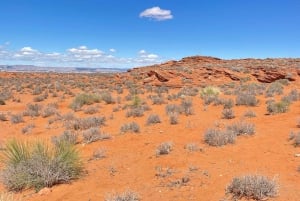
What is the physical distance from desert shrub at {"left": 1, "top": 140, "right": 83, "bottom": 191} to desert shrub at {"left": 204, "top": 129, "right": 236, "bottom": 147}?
3.08 meters

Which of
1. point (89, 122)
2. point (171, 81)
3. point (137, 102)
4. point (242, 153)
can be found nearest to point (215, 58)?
point (171, 81)

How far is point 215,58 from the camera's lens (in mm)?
55969

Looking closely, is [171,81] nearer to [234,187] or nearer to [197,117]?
[197,117]

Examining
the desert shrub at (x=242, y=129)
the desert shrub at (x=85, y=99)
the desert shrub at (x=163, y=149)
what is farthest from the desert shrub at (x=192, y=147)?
the desert shrub at (x=85, y=99)

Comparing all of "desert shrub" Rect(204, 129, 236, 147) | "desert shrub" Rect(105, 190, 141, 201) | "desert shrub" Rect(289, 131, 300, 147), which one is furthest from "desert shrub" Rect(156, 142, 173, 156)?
"desert shrub" Rect(289, 131, 300, 147)

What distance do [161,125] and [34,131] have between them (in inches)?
171

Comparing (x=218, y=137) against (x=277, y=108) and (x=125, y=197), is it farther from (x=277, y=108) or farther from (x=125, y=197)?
(x=277, y=108)

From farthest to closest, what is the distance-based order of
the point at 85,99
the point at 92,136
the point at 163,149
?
the point at 85,99 < the point at 92,136 < the point at 163,149

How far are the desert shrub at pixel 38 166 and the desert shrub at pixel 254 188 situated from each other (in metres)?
3.01

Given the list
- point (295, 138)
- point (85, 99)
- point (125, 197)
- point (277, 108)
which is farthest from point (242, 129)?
point (85, 99)

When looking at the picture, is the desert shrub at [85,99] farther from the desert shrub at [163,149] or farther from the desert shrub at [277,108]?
the desert shrub at [163,149]

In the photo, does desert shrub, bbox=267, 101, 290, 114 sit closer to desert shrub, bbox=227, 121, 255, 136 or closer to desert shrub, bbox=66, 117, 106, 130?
desert shrub, bbox=227, 121, 255, 136

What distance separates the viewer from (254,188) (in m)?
5.04

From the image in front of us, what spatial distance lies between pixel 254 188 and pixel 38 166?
3.74 meters
